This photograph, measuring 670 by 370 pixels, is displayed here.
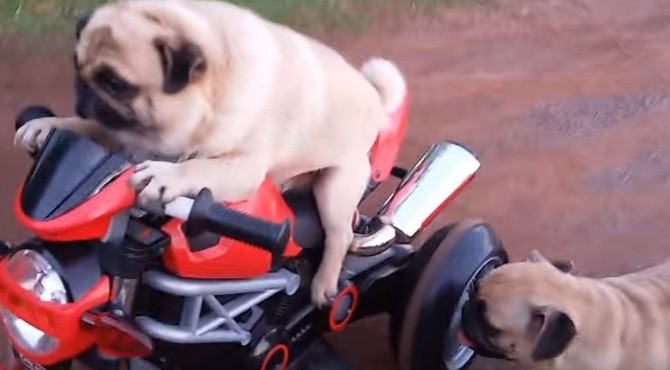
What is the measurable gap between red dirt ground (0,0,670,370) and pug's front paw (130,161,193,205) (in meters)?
1.13

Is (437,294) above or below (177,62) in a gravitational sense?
below

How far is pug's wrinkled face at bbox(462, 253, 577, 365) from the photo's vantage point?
8.50 ft

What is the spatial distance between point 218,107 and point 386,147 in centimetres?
60

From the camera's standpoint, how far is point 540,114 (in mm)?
4055

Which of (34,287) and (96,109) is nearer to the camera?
(34,287)

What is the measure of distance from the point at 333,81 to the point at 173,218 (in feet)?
2.04

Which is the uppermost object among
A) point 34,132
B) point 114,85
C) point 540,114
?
point 114,85

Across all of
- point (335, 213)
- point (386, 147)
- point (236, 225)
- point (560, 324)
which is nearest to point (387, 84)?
point (386, 147)

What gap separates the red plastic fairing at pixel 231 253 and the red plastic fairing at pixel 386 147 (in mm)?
399

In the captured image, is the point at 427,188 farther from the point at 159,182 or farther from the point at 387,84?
the point at 159,182

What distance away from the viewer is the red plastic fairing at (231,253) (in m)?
1.91

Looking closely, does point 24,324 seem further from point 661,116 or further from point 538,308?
point 661,116

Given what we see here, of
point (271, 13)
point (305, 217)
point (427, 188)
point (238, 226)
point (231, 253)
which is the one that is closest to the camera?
point (238, 226)

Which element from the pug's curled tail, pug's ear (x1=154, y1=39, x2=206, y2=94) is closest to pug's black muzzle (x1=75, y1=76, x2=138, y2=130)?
pug's ear (x1=154, y1=39, x2=206, y2=94)
